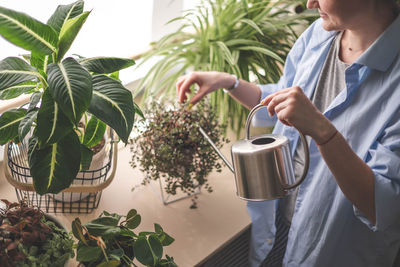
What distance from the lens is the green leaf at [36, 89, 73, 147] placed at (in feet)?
3.07

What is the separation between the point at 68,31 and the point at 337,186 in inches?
35.0

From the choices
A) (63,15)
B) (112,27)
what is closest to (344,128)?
(63,15)

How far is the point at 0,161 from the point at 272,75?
112 centimetres

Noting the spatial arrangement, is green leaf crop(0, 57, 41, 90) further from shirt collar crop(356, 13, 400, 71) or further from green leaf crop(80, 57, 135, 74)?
shirt collar crop(356, 13, 400, 71)

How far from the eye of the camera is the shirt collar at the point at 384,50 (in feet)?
4.05

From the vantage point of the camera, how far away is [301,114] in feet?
3.54

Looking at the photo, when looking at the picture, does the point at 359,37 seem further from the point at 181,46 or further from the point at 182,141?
the point at 181,46

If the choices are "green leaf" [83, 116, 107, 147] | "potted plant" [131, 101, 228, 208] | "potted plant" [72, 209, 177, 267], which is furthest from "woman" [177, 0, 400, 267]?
"potted plant" [72, 209, 177, 267]

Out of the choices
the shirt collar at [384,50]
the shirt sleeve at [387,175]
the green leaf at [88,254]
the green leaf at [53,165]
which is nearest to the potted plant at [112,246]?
the green leaf at [88,254]

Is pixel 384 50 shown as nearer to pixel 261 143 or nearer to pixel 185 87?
pixel 261 143

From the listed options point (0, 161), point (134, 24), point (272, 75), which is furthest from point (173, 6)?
point (0, 161)

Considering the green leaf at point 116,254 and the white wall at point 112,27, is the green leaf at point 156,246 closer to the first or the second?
the green leaf at point 116,254

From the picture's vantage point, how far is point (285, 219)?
1562mm

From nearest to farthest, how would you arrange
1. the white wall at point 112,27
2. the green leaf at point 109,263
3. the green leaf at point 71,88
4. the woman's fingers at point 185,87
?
the green leaf at point 71,88, the green leaf at point 109,263, the woman's fingers at point 185,87, the white wall at point 112,27
